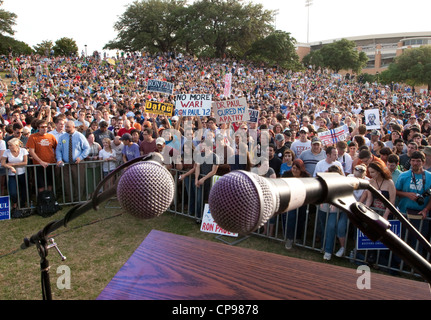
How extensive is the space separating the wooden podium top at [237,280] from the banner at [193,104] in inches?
270

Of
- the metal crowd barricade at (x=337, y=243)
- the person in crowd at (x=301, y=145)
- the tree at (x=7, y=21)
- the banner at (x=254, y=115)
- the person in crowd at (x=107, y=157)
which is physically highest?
the tree at (x=7, y=21)

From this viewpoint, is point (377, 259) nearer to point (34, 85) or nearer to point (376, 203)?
point (376, 203)

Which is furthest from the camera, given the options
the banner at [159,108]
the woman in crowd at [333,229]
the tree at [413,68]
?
the tree at [413,68]

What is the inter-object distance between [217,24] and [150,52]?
13313mm

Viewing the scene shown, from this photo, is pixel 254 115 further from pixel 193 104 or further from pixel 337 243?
pixel 337 243

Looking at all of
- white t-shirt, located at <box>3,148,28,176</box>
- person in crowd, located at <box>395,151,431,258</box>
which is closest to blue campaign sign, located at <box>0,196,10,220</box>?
white t-shirt, located at <box>3,148,28,176</box>

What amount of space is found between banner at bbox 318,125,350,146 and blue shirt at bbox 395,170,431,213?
97.9 inches

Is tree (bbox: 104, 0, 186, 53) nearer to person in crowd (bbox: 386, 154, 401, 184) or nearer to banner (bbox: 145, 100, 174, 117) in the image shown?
banner (bbox: 145, 100, 174, 117)

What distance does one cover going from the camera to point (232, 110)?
841 cm

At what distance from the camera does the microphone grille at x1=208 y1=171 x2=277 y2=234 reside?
91cm

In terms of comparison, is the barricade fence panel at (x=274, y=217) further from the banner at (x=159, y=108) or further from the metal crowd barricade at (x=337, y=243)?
the banner at (x=159, y=108)

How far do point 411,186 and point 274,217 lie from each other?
2235 millimetres

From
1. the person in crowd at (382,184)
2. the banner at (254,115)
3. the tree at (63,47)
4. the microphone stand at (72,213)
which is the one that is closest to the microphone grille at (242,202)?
the microphone stand at (72,213)

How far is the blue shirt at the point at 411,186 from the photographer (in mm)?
4777
